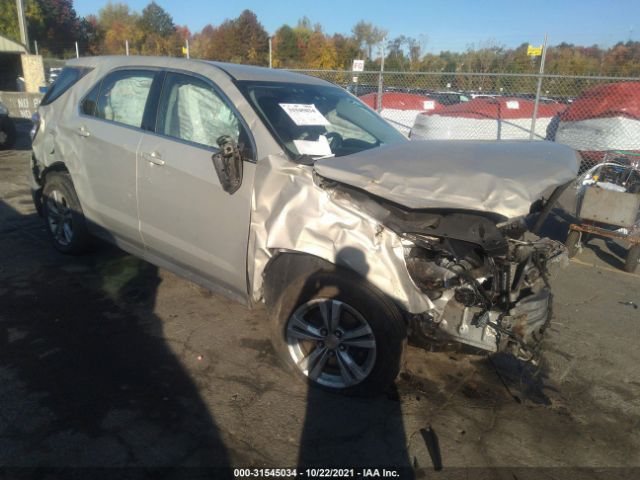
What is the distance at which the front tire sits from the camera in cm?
273

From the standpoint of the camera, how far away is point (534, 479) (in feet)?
8.09

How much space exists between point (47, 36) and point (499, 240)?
63774 millimetres

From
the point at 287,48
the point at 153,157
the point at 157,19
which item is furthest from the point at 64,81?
the point at 157,19

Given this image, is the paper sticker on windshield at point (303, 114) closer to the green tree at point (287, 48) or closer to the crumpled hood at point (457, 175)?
the crumpled hood at point (457, 175)

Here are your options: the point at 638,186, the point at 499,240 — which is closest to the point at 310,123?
the point at 499,240

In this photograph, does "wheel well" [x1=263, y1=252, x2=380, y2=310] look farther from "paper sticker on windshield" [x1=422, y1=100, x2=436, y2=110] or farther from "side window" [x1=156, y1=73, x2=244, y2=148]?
"paper sticker on windshield" [x1=422, y1=100, x2=436, y2=110]

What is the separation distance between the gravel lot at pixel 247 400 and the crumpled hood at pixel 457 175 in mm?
1291

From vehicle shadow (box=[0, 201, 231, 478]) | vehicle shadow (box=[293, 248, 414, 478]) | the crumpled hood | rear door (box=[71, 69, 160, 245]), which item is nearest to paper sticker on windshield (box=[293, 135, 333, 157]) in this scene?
the crumpled hood

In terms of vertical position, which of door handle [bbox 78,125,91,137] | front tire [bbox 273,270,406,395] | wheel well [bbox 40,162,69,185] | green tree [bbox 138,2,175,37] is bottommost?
front tire [bbox 273,270,406,395]

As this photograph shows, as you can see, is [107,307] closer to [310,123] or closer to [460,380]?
[310,123]

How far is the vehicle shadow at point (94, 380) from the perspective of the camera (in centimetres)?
248

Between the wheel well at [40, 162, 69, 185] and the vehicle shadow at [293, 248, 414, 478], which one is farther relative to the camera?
the wheel well at [40, 162, 69, 185]

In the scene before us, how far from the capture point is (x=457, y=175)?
105 inches

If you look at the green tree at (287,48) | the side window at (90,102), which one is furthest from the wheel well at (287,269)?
the green tree at (287,48)
